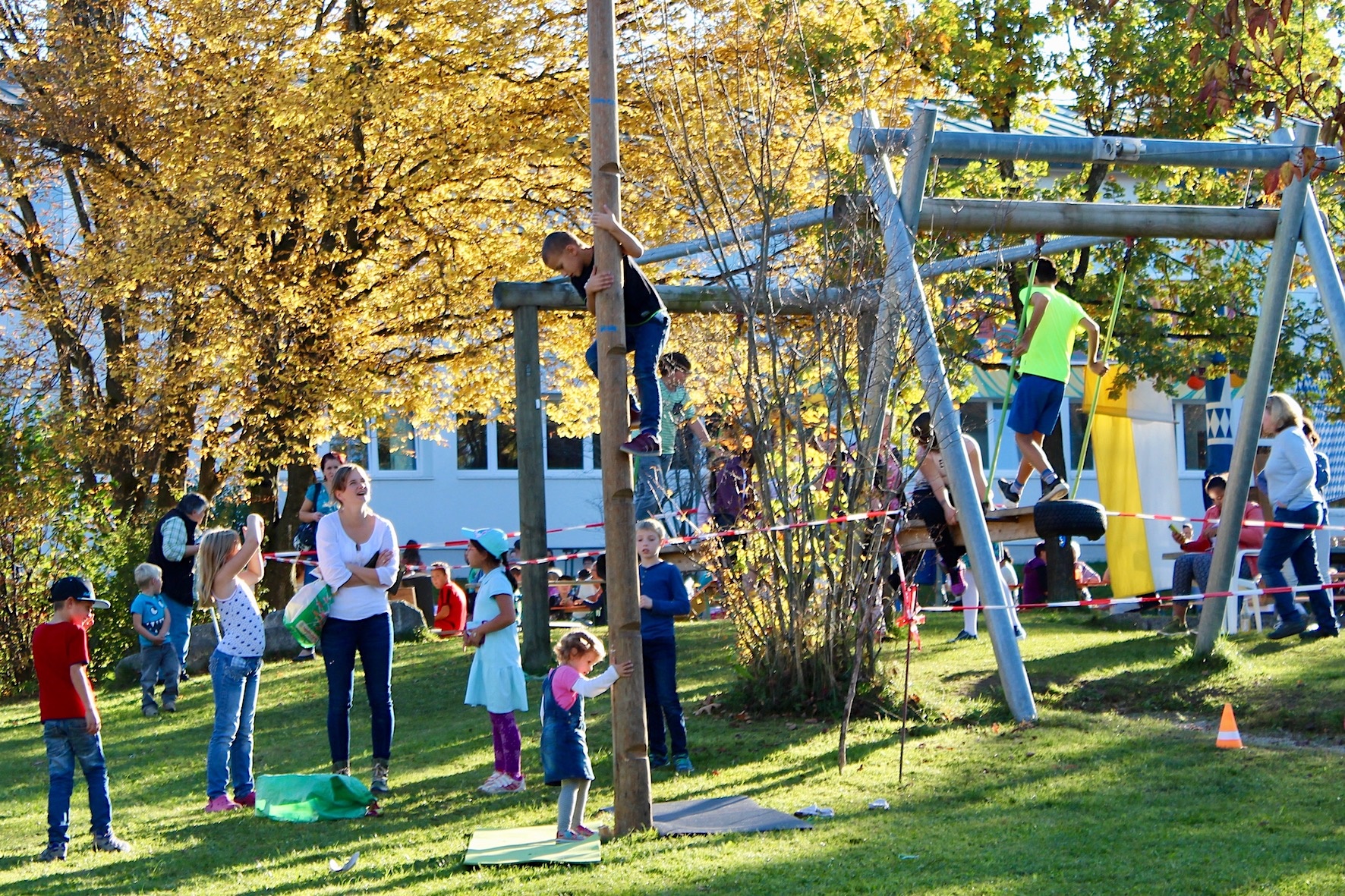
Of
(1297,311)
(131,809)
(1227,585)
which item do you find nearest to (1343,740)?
(1227,585)

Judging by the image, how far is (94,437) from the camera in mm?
18469

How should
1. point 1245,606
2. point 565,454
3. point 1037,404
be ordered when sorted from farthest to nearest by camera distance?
point 565,454 → point 1245,606 → point 1037,404

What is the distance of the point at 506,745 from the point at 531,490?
4293 millimetres

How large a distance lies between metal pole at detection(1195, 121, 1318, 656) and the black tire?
143 centimetres

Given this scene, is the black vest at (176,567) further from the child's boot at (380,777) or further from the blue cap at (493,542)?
the blue cap at (493,542)

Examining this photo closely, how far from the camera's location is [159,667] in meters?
13.7

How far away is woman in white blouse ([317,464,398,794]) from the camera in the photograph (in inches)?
338

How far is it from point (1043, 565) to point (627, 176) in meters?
7.51

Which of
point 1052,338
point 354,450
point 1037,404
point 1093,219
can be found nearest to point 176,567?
point 1037,404

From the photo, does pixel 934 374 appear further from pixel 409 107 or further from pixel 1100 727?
pixel 409 107

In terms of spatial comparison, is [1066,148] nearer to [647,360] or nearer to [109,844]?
[647,360]

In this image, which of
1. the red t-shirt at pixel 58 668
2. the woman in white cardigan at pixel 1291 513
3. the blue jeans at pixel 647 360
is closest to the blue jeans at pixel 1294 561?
the woman in white cardigan at pixel 1291 513

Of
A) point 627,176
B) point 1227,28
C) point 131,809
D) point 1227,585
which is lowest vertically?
point 131,809

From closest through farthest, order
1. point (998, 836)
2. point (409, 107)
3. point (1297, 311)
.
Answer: point (998, 836) < point (409, 107) < point (1297, 311)
